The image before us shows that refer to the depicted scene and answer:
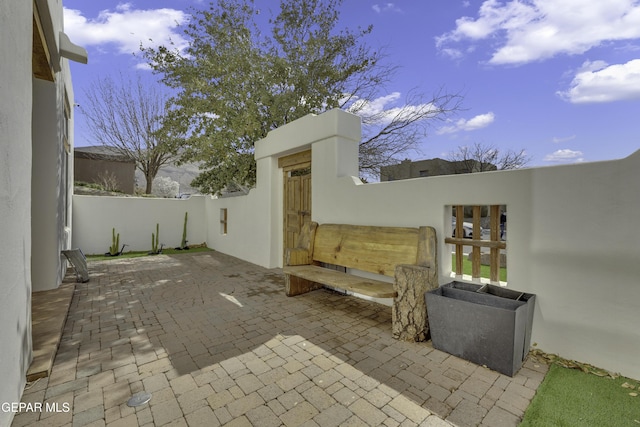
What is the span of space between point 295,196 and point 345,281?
316cm

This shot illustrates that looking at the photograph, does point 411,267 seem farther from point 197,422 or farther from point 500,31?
point 500,31

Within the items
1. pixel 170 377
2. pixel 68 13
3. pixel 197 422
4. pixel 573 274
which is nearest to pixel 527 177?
pixel 573 274

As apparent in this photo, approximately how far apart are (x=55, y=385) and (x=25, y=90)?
8.29 feet

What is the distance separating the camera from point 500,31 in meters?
6.25

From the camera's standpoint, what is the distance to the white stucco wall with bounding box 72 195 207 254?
9164mm

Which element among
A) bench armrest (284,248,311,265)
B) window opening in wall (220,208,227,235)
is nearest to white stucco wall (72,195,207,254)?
window opening in wall (220,208,227,235)

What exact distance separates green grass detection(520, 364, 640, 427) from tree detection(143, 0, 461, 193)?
7.13 metres

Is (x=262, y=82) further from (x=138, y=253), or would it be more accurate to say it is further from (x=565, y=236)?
(x=565, y=236)

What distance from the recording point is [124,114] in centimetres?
1681

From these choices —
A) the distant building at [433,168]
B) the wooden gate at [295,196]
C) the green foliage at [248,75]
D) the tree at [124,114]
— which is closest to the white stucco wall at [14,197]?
the wooden gate at [295,196]

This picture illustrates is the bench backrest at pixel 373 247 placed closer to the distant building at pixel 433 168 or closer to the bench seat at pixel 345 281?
the bench seat at pixel 345 281

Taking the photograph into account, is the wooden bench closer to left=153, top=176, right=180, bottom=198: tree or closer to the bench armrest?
the bench armrest

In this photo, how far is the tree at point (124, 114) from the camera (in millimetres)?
16172

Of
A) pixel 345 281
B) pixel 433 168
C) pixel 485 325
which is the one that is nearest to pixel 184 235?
pixel 345 281
